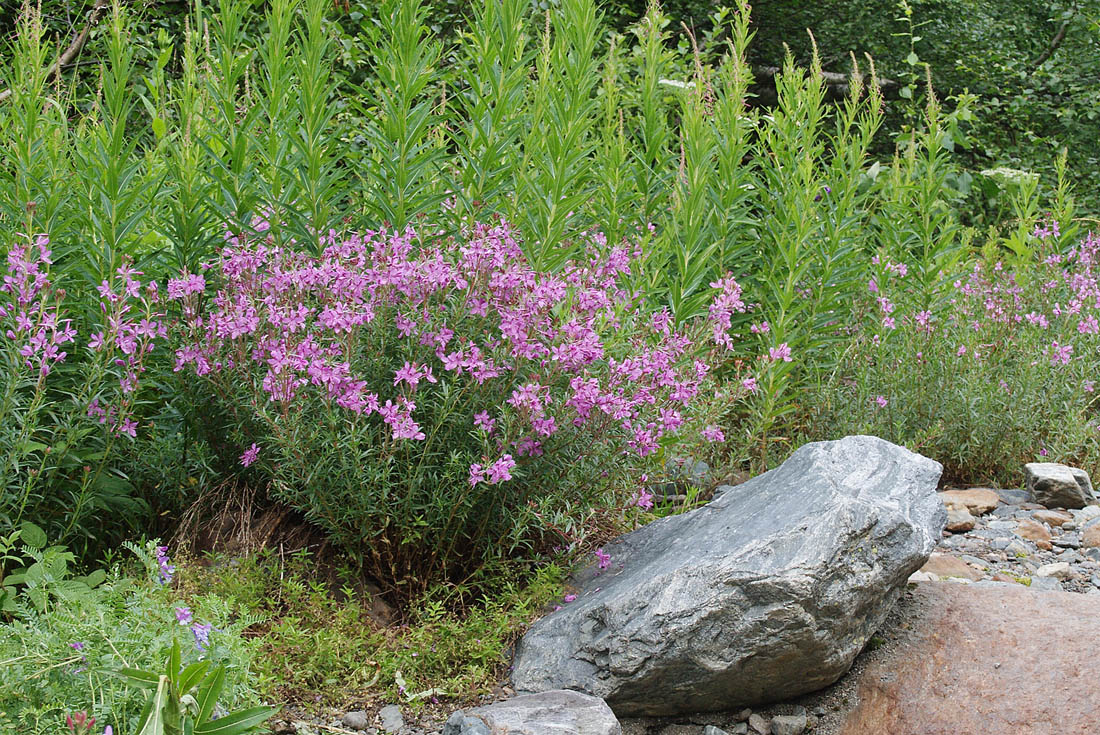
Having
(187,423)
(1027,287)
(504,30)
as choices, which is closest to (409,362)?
(187,423)

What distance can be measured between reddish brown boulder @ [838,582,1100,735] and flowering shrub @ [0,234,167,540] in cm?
240

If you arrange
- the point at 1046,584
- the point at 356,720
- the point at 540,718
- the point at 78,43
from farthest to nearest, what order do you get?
the point at 78,43, the point at 1046,584, the point at 356,720, the point at 540,718

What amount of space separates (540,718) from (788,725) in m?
0.82

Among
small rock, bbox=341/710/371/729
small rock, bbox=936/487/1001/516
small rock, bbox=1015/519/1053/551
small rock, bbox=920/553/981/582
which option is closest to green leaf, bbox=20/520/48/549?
small rock, bbox=341/710/371/729

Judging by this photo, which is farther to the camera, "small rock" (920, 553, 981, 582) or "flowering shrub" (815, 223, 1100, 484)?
"flowering shrub" (815, 223, 1100, 484)

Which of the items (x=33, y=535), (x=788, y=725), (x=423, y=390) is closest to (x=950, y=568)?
(x=788, y=725)

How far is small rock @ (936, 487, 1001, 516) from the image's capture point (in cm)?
446

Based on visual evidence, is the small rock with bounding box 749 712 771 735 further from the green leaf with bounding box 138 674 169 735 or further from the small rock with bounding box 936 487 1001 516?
the small rock with bounding box 936 487 1001 516

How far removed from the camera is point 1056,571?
384 centimetres

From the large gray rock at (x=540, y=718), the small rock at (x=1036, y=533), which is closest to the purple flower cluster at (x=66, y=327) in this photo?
the large gray rock at (x=540, y=718)

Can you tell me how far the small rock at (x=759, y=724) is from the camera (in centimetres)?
291

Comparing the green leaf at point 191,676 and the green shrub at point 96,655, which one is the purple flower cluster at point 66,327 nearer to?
the green shrub at point 96,655

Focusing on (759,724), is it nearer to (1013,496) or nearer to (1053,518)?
(1053,518)

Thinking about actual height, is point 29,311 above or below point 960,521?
above
